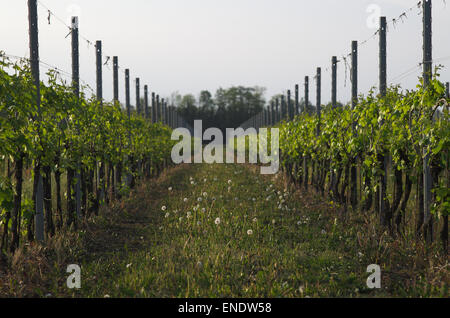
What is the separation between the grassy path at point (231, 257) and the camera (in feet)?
13.8

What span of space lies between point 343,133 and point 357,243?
2539 mm

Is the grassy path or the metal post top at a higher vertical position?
the metal post top

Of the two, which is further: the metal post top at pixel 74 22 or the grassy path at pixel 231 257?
the metal post top at pixel 74 22

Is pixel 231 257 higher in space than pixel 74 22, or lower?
lower

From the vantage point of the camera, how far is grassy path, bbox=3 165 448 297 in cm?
422

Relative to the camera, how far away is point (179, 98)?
11975 centimetres

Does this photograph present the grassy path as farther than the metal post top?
No

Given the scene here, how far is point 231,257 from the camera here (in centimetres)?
503

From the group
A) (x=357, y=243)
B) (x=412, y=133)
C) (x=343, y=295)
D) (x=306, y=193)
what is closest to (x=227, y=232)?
(x=357, y=243)

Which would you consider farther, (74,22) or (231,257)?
(74,22)

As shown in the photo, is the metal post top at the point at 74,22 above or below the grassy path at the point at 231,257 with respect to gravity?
above
